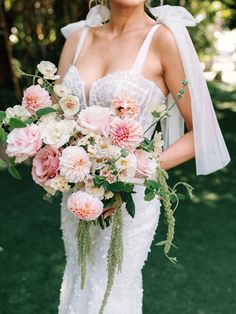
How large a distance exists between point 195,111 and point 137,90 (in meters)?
0.24

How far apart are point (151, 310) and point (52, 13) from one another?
601cm

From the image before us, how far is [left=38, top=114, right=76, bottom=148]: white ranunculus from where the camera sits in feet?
5.93

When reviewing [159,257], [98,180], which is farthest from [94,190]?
[159,257]

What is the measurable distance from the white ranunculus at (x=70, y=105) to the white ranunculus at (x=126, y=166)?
0.89 feet

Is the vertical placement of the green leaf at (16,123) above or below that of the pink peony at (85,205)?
above

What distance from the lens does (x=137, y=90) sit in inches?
86.7

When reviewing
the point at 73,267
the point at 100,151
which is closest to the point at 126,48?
the point at 100,151

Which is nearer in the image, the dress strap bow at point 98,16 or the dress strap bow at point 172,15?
the dress strap bow at point 172,15

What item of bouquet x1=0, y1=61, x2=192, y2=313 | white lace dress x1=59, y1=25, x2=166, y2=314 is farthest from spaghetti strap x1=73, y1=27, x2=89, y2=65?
bouquet x1=0, y1=61, x2=192, y2=313

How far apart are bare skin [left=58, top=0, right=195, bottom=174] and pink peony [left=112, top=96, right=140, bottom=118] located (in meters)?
0.35

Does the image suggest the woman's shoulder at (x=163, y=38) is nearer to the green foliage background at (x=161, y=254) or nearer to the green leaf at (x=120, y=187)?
the green foliage background at (x=161, y=254)

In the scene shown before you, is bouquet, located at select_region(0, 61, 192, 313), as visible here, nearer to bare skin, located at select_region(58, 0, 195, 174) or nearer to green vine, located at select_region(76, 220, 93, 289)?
green vine, located at select_region(76, 220, 93, 289)

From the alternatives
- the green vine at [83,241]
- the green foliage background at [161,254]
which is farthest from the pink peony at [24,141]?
the green foliage background at [161,254]

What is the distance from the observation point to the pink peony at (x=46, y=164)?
6.08 ft
